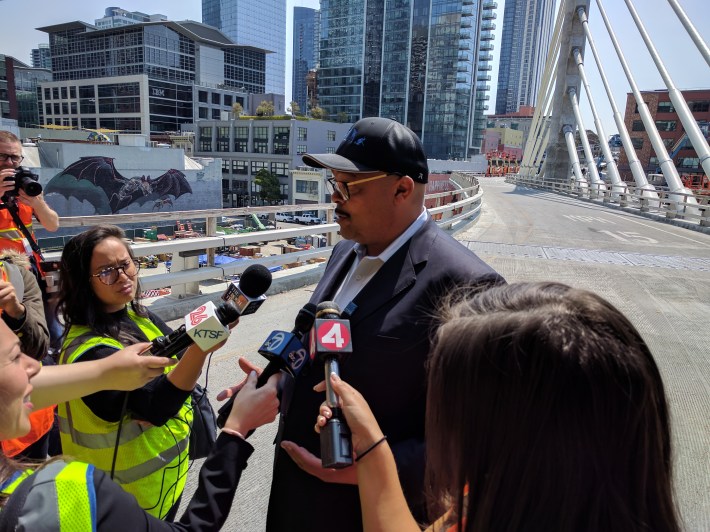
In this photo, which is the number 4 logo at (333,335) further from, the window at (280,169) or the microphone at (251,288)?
the window at (280,169)

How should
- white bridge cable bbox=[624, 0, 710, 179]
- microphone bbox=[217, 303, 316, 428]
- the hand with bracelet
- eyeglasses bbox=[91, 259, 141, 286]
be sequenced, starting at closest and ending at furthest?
the hand with bracelet → microphone bbox=[217, 303, 316, 428] → eyeglasses bbox=[91, 259, 141, 286] → white bridge cable bbox=[624, 0, 710, 179]

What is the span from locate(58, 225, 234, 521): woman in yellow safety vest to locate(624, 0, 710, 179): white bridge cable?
25.0 meters

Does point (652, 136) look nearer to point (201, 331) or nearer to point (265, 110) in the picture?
point (201, 331)

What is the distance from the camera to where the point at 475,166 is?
8506cm

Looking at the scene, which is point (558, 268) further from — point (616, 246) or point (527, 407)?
point (527, 407)

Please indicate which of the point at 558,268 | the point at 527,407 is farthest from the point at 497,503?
the point at 558,268

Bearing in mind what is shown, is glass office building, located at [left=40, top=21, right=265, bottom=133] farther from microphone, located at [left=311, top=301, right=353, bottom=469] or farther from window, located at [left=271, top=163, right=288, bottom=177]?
microphone, located at [left=311, top=301, right=353, bottom=469]

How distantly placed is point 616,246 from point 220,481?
13.5 m

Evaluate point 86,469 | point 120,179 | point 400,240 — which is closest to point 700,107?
point 120,179

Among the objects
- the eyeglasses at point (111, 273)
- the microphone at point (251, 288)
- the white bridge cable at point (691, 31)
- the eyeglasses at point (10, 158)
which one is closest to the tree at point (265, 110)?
the white bridge cable at point (691, 31)

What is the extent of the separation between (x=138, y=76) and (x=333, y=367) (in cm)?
10047

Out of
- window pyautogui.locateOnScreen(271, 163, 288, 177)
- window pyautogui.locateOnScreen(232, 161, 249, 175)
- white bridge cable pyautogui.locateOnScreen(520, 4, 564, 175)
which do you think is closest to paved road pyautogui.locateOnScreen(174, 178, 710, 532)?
white bridge cable pyautogui.locateOnScreen(520, 4, 564, 175)

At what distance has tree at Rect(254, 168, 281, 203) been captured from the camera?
7594 centimetres

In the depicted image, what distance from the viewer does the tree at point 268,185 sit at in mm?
75938
